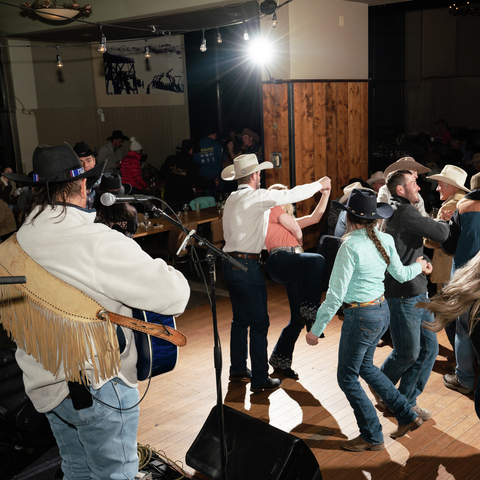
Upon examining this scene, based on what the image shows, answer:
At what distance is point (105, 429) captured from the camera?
1884 millimetres

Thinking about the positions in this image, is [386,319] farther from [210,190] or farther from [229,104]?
[229,104]

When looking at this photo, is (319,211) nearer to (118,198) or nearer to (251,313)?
(251,313)

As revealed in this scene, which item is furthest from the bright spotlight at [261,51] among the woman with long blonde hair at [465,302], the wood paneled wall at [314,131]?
the woman with long blonde hair at [465,302]

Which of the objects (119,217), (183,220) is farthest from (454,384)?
(183,220)

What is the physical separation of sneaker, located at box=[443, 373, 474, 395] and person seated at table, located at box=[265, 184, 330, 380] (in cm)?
106

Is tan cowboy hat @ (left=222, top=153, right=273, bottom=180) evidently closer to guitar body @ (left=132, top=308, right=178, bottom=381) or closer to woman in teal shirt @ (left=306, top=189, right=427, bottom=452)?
woman in teal shirt @ (left=306, top=189, right=427, bottom=452)

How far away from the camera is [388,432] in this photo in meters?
3.29

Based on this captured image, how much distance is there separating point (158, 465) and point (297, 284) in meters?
1.65

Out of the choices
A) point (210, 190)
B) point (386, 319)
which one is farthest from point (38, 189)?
point (210, 190)

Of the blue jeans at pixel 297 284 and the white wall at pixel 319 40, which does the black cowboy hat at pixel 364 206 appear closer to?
the blue jeans at pixel 297 284

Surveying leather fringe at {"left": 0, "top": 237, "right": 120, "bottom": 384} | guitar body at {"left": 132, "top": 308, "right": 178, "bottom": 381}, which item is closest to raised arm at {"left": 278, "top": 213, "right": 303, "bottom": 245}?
guitar body at {"left": 132, "top": 308, "right": 178, "bottom": 381}

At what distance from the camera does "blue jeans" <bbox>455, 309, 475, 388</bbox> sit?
3598 millimetres

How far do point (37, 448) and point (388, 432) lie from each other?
2172mm

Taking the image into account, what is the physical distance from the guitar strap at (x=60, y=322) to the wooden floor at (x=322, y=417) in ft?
4.82
